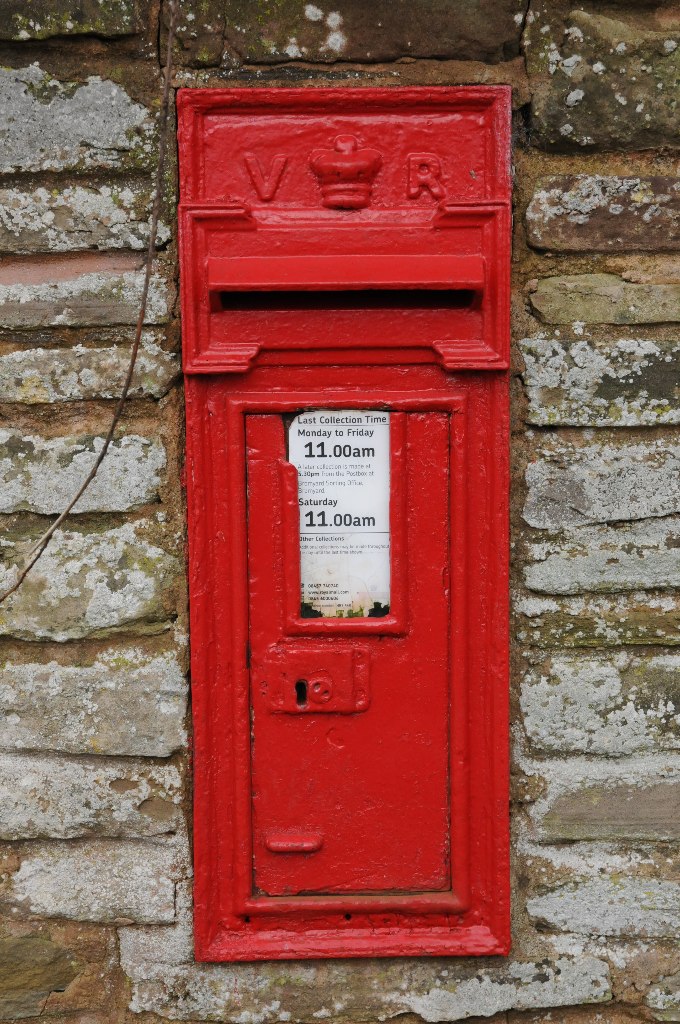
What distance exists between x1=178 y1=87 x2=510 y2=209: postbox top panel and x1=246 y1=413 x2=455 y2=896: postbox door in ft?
1.27

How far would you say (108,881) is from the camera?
1584mm

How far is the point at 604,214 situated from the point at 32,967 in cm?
177

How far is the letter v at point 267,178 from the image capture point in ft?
4.75

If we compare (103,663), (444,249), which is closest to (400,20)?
(444,249)

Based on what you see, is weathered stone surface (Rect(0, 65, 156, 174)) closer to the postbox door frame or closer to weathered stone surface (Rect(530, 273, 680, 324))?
the postbox door frame

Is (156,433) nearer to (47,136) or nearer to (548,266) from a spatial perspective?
(47,136)

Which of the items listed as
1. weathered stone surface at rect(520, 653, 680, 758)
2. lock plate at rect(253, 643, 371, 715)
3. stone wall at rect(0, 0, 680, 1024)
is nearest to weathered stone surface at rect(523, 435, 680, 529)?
stone wall at rect(0, 0, 680, 1024)

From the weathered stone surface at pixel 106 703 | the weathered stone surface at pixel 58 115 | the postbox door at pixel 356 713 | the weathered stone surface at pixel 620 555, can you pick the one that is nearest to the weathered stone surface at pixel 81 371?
the postbox door at pixel 356 713

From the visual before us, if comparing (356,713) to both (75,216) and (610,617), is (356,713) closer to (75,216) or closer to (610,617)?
(610,617)

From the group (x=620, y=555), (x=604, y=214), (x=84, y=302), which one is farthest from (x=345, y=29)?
(x=620, y=555)

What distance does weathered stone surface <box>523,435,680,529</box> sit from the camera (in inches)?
60.5

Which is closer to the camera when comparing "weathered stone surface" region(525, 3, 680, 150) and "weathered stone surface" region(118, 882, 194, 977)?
"weathered stone surface" region(525, 3, 680, 150)

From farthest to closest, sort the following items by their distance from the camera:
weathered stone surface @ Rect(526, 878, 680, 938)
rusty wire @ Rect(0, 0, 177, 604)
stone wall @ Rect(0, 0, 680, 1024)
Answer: weathered stone surface @ Rect(526, 878, 680, 938) → stone wall @ Rect(0, 0, 680, 1024) → rusty wire @ Rect(0, 0, 177, 604)

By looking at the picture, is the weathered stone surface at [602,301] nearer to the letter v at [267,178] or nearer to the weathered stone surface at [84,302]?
the letter v at [267,178]
